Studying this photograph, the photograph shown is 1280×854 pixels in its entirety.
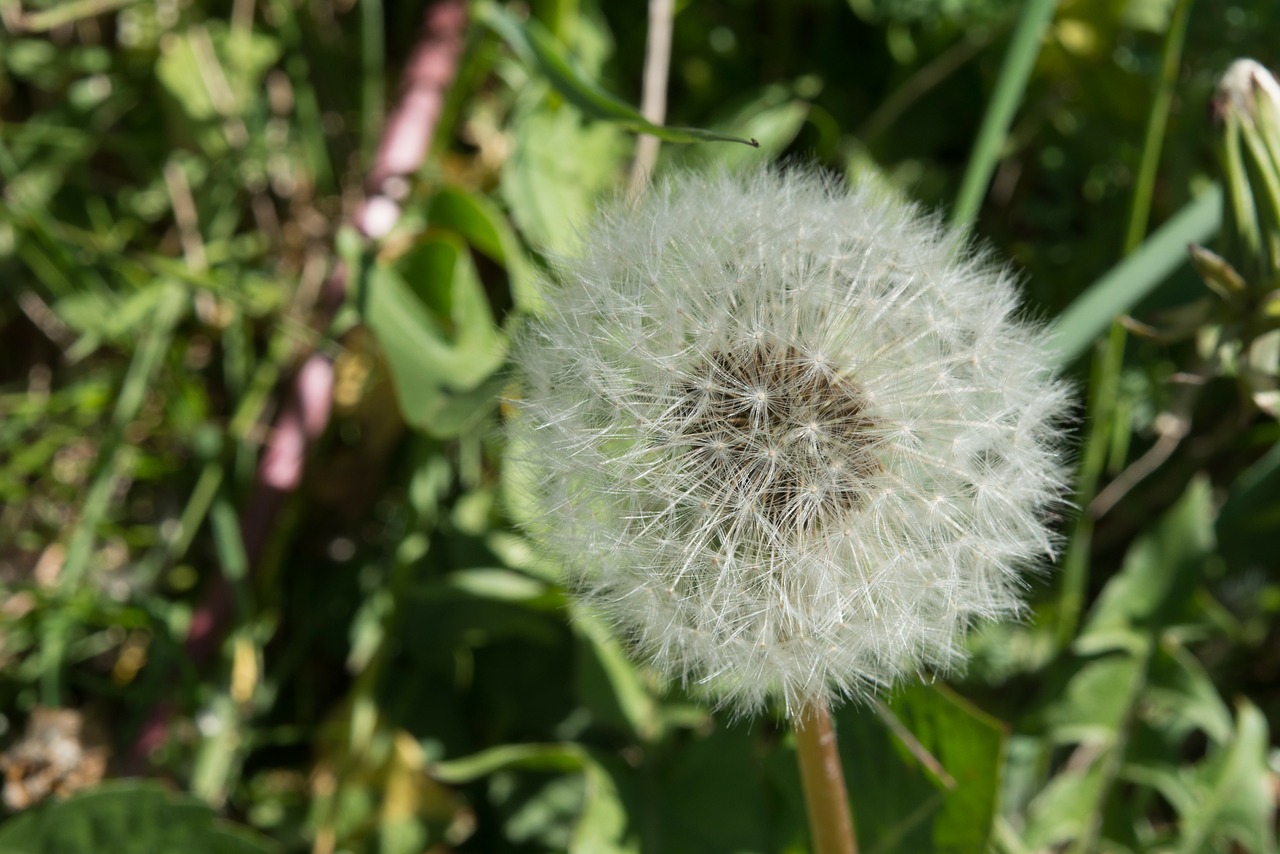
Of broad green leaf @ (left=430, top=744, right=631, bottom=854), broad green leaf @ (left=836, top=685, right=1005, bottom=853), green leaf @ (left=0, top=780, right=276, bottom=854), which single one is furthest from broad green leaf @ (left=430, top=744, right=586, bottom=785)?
broad green leaf @ (left=836, top=685, right=1005, bottom=853)

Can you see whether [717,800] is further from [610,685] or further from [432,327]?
[432,327]

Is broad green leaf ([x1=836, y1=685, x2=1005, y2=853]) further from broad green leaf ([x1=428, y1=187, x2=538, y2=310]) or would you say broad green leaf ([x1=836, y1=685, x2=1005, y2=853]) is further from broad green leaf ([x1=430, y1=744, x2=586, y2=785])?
broad green leaf ([x1=428, y1=187, x2=538, y2=310])

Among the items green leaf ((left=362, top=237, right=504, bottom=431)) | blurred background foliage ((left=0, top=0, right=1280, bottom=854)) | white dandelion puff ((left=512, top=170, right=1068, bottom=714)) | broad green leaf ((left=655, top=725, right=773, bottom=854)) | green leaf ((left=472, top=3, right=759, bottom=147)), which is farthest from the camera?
blurred background foliage ((left=0, top=0, right=1280, bottom=854))

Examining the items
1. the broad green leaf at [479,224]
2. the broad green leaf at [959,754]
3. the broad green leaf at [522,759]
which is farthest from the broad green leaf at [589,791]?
the broad green leaf at [479,224]

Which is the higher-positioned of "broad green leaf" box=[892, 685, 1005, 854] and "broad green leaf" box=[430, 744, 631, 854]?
"broad green leaf" box=[892, 685, 1005, 854]

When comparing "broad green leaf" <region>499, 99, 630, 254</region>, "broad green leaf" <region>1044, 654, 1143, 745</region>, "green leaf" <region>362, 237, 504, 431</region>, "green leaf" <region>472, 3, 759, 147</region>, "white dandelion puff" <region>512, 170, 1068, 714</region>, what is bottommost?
"broad green leaf" <region>1044, 654, 1143, 745</region>

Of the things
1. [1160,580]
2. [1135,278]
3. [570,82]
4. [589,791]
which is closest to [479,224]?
[570,82]
